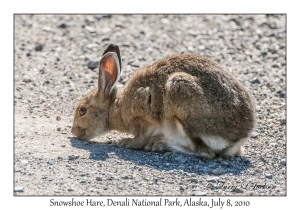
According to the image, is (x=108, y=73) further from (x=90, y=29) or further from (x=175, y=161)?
(x=90, y=29)

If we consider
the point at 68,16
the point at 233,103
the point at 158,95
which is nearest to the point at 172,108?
the point at 158,95

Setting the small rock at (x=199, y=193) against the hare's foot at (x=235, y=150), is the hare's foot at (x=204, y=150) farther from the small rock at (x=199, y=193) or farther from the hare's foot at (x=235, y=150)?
the small rock at (x=199, y=193)

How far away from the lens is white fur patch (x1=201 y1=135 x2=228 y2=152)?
8.35m

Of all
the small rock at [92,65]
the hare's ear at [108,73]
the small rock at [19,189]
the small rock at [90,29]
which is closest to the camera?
the small rock at [19,189]

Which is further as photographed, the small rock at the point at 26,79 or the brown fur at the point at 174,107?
the small rock at the point at 26,79

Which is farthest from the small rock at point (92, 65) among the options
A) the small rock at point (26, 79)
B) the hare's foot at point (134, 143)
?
the hare's foot at point (134, 143)

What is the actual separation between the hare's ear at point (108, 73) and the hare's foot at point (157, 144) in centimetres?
116

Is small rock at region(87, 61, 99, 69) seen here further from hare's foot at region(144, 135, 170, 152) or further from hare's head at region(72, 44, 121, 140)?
hare's foot at region(144, 135, 170, 152)

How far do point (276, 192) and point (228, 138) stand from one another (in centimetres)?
113

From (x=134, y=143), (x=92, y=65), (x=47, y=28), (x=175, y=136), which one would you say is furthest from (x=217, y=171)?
(x=47, y=28)

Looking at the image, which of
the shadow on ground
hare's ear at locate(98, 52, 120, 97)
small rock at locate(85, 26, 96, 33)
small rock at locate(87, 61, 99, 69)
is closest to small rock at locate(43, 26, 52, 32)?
small rock at locate(85, 26, 96, 33)

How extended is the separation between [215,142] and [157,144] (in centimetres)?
105

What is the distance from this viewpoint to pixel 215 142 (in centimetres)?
841

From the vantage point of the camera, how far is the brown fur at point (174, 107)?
8.30 m
